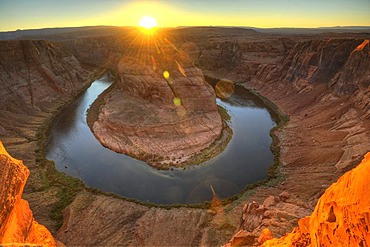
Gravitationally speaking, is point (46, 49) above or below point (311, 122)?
above

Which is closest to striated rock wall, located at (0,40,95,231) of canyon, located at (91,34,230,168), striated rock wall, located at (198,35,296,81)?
canyon, located at (91,34,230,168)

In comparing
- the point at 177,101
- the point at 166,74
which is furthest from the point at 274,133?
the point at 166,74

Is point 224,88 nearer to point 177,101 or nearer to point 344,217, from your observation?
point 177,101

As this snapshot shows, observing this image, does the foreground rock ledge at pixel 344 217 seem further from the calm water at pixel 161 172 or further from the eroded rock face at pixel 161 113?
the eroded rock face at pixel 161 113

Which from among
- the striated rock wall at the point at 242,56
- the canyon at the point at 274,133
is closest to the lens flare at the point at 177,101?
the canyon at the point at 274,133

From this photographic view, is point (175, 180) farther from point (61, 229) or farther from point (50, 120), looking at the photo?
point (50, 120)

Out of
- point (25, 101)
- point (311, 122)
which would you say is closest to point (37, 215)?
point (25, 101)
